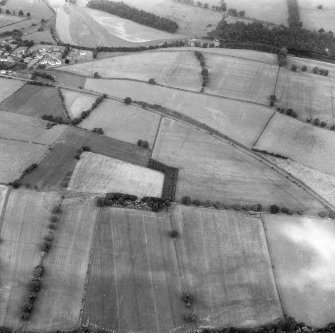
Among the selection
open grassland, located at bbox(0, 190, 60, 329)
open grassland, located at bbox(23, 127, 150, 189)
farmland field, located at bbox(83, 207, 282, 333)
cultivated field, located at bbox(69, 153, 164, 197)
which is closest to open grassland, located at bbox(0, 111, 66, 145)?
open grassland, located at bbox(23, 127, 150, 189)

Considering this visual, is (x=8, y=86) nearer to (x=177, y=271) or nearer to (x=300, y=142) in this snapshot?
(x=177, y=271)

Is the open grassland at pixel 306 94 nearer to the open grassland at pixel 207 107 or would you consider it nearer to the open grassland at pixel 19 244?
the open grassland at pixel 207 107

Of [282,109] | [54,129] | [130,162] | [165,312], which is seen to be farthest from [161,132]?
[165,312]

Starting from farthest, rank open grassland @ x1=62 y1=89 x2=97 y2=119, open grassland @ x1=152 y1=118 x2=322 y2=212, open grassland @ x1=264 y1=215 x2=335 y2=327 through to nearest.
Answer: open grassland @ x1=62 y1=89 x2=97 y2=119 < open grassland @ x1=152 y1=118 x2=322 y2=212 < open grassland @ x1=264 y1=215 x2=335 y2=327

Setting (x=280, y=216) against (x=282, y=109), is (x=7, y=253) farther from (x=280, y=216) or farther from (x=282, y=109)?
(x=282, y=109)

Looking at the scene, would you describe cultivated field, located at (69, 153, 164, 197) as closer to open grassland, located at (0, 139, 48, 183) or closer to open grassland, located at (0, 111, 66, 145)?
open grassland, located at (0, 139, 48, 183)

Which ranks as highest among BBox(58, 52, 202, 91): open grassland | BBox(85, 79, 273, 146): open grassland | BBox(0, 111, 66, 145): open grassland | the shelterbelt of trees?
the shelterbelt of trees
